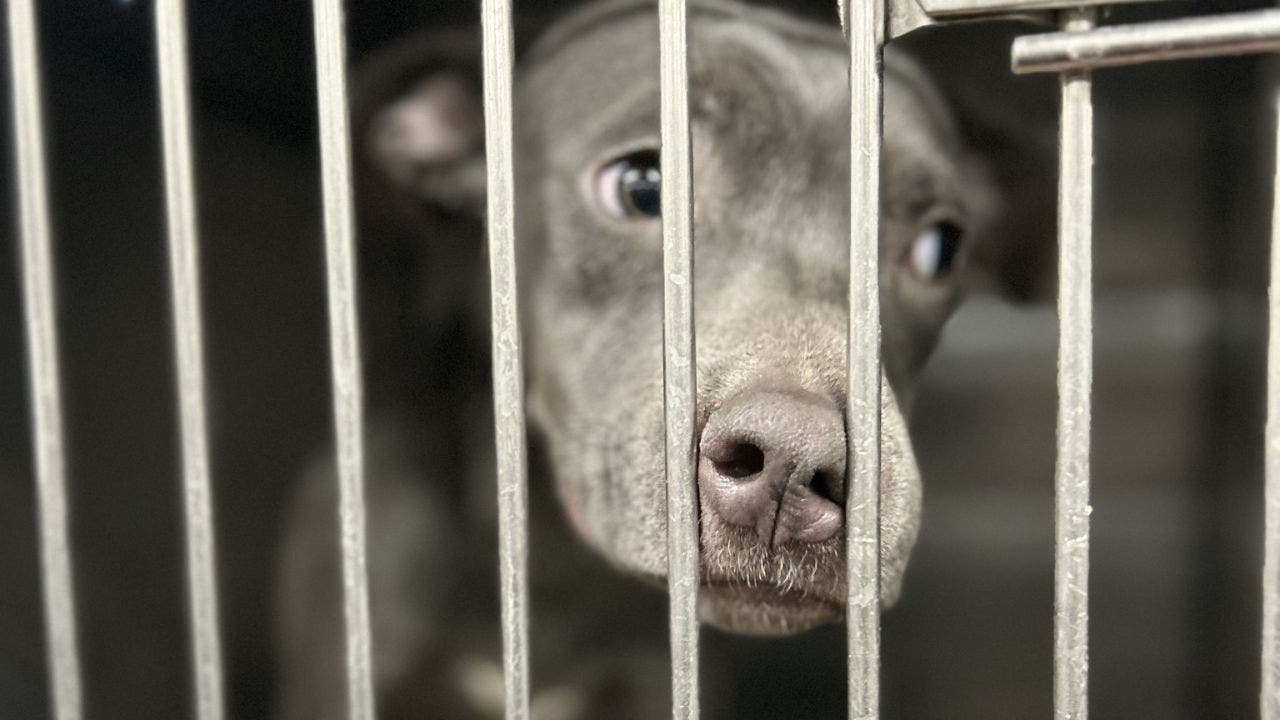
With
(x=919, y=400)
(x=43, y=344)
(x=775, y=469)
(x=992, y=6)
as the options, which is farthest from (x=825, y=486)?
(x=919, y=400)

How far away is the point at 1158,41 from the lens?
765 millimetres

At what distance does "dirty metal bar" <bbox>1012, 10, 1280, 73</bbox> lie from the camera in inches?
30.0

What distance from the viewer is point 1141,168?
2.98 metres

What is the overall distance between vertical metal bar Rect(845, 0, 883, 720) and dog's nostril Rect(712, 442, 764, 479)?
196 mm

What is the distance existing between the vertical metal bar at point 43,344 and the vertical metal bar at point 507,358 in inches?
17.2

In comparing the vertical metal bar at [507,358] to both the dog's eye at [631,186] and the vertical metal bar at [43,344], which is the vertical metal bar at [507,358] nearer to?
the vertical metal bar at [43,344]

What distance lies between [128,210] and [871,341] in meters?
1.50

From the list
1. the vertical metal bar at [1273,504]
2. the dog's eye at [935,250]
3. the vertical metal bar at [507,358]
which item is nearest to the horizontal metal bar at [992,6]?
the vertical metal bar at [1273,504]

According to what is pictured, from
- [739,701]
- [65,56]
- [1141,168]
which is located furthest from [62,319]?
[1141,168]

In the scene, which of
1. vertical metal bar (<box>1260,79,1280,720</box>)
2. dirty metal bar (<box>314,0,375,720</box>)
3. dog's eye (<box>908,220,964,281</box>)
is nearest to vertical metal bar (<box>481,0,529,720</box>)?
dirty metal bar (<box>314,0,375,720</box>)

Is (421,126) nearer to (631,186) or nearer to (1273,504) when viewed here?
(631,186)

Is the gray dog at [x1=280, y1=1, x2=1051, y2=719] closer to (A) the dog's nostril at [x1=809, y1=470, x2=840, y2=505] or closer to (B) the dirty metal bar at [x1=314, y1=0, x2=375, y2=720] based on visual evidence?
(A) the dog's nostril at [x1=809, y1=470, x2=840, y2=505]

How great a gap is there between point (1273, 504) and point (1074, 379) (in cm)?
18

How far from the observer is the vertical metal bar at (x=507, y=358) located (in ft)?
2.93
